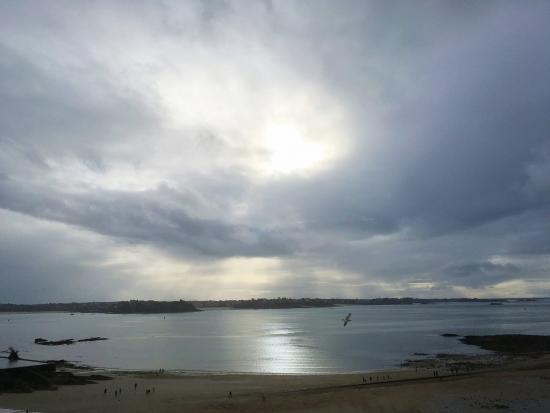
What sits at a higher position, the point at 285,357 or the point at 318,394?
the point at 285,357

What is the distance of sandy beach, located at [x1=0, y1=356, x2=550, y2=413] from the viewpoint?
119 feet

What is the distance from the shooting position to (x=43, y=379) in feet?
156

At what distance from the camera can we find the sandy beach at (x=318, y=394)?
3631 cm

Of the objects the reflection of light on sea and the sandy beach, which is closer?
the sandy beach

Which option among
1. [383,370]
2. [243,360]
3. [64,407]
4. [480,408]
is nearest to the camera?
[480,408]

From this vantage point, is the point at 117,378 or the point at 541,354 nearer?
the point at 117,378

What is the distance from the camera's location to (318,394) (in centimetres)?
4081

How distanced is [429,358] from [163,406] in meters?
43.9

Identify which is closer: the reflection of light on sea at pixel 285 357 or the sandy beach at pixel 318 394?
the sandy beach at pixel 318 394

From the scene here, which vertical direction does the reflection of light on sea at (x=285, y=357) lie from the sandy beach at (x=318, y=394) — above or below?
above

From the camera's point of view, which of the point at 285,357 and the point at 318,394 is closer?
the point at 318,394

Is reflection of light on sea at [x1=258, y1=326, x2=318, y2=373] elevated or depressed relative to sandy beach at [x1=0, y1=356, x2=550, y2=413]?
elevated

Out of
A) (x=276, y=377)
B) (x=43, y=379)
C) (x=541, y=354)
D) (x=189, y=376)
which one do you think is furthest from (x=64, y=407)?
(x=541, y=354)

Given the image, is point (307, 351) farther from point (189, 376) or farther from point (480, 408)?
point (480, 408)
